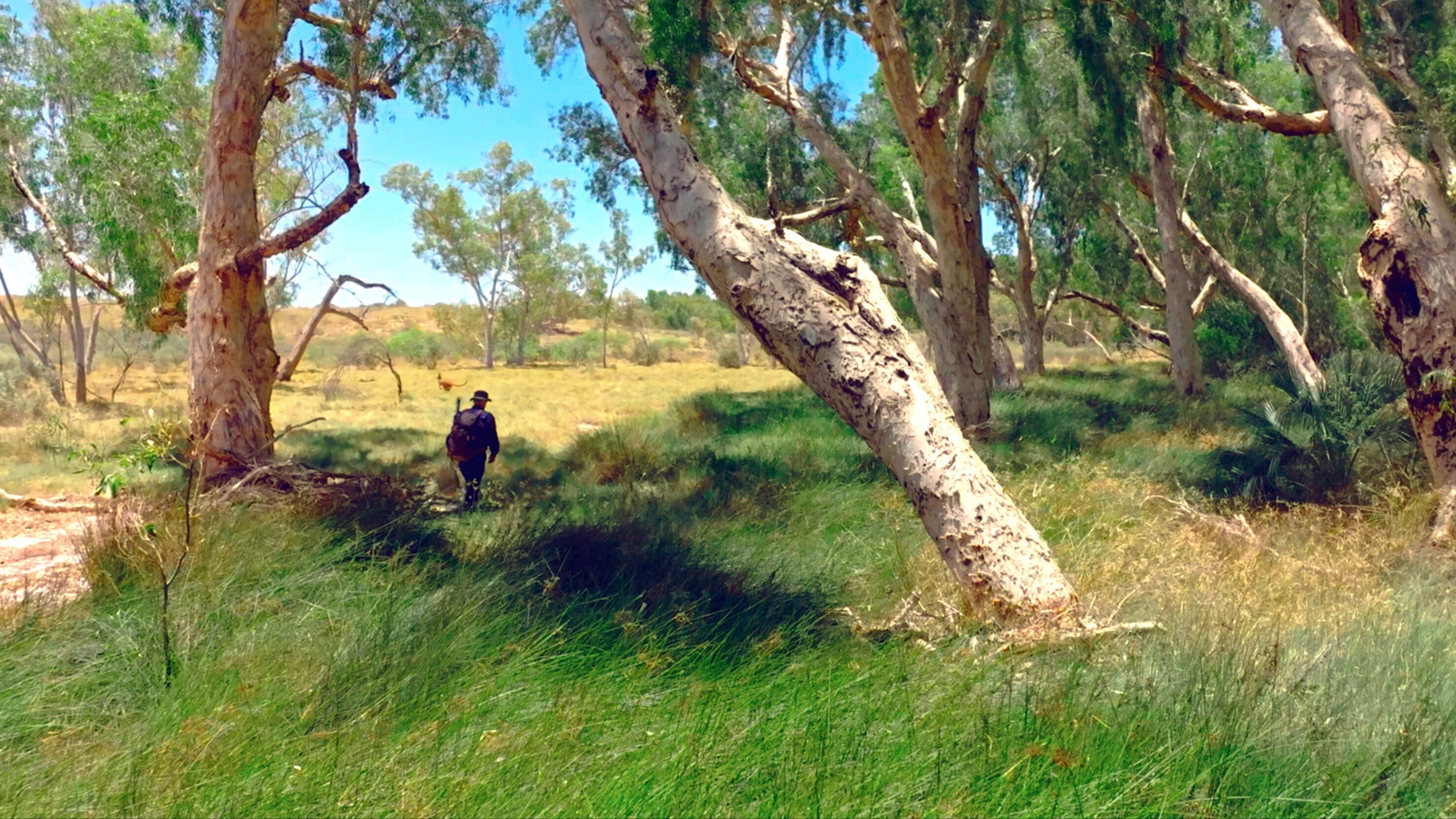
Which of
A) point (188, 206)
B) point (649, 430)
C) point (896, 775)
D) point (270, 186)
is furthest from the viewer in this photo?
point (270, 186)

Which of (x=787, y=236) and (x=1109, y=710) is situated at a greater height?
(x=787, y=236)

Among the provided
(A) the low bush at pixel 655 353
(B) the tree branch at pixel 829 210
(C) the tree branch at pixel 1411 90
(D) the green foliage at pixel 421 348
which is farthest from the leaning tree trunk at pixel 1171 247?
(D) the green foliage at pixel 421 348

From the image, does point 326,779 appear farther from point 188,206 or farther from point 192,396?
point 188,206

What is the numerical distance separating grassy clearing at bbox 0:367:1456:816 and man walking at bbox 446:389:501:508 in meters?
3.15

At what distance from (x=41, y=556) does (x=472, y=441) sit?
355 cm

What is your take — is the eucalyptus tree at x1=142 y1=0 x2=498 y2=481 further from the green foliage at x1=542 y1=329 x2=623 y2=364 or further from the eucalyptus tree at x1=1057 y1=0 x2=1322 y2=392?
the green foliage at x1=542 y1=329 x2=623 y2=364

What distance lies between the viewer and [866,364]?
4602 mm

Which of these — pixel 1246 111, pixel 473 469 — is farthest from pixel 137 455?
pixel 1246 111

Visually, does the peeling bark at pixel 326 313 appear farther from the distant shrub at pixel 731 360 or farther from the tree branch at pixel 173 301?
the distant shrub at pixel 731 360

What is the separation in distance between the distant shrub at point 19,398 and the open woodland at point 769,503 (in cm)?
428

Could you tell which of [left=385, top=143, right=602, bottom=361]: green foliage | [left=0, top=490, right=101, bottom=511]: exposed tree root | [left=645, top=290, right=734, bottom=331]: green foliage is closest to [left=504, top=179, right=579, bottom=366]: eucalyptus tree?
[left=385, top=143, right=602, bottom=361]: green foliage

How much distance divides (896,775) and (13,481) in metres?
13.7

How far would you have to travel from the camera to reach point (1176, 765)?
2.81 m

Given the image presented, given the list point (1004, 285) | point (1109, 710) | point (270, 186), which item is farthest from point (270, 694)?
point (1004, 285)
